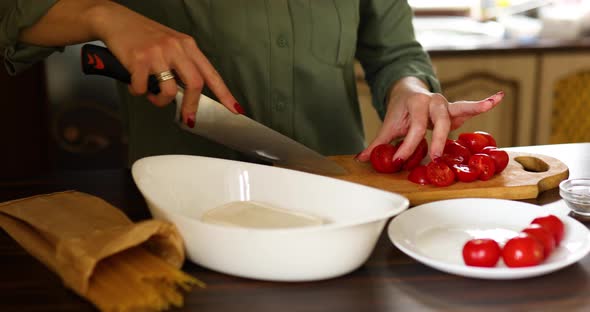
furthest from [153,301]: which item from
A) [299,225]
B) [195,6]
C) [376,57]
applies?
[376,57]

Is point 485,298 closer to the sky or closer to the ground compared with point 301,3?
closer to the ground

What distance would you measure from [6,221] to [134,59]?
26 cm

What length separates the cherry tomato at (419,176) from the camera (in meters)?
1.14

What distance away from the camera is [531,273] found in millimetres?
771

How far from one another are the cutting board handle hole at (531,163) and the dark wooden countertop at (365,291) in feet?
1.40

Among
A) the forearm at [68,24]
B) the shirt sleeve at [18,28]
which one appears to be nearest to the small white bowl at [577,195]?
the forearm at [68,24]

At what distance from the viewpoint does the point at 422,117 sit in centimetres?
121

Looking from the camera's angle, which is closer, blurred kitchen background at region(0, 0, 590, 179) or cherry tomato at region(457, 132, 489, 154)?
cherry tomato at region(457, 132, 489, 154)

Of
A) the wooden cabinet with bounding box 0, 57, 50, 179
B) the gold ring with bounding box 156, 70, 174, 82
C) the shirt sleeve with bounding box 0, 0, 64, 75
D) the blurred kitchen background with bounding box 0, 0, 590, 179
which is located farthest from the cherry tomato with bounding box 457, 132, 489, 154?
the wooden cabinet with bounding box 0, 57, 50, 179

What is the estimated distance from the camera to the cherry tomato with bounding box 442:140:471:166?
3.83ft

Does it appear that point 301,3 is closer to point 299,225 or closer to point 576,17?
point 299,225

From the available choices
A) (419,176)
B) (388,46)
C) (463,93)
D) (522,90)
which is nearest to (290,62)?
(388,46)

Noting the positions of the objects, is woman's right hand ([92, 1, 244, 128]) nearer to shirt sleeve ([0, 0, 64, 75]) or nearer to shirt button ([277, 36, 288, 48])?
shirt sleeve ([0, 0, 64, 75])

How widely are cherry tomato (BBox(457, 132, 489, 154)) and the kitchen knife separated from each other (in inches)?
8.8
